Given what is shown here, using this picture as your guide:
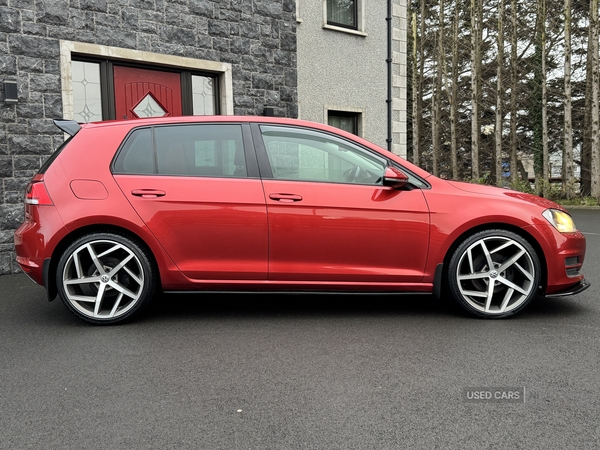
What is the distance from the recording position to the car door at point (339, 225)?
4621 mm

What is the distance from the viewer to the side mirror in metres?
4.60

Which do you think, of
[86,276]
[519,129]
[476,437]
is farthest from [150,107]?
[519,129]

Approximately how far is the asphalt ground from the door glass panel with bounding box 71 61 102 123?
375 centimetres

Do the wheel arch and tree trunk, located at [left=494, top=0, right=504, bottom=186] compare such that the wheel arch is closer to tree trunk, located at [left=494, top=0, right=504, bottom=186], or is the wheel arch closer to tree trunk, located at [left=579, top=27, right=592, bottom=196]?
tree trunk, located at [left=494, top=0, right=504, bottom=186]

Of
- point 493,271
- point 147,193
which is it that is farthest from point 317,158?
point 493,271

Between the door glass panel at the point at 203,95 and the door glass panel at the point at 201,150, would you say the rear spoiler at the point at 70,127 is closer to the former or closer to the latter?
the door glass panel at the point at 201,150

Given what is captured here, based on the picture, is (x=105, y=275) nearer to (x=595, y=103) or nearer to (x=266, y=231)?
(x=266, y=231)

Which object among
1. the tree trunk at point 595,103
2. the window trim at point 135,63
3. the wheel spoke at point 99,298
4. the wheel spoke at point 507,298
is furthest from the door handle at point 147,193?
the tree trunk at point 595,103

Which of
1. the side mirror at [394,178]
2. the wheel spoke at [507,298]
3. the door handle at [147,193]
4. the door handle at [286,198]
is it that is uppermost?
the side mirror at [394,178]

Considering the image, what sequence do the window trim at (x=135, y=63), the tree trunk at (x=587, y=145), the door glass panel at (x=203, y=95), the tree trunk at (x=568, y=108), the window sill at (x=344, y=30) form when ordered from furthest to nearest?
the tree trunk at (x=587, y=145)
the tree trunk at (x=568, y=108)
the window sill at (x=344, y=30)
the door glass panel at (x=203, y=95)
the window trim at (x=135, y=63)

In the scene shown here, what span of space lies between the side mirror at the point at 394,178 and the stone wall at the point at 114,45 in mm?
4951

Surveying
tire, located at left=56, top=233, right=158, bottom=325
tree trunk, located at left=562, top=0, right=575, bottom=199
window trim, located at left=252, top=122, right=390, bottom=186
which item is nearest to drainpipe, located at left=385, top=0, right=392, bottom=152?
window trim, located at left=252, top=122, right=390, bottom=186

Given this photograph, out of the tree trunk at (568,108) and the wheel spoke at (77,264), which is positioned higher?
the tree trunk at (568,108)

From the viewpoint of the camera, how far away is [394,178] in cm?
461
